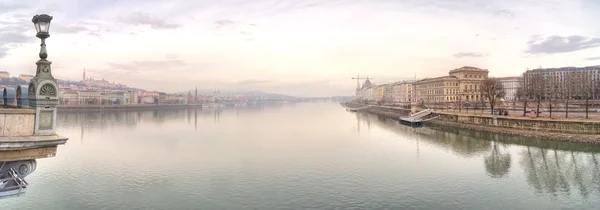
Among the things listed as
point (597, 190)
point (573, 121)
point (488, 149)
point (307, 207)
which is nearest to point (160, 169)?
point (307, 207)

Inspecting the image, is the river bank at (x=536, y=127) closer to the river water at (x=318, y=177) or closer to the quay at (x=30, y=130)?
the river water at (x=318, y=177)

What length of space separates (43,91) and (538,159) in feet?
106

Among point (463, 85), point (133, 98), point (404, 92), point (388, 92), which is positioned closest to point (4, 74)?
point (133, 98)

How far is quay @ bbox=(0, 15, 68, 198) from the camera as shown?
7391 mm

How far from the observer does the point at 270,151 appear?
3503cm

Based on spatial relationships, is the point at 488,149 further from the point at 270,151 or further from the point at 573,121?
the point at 270,151

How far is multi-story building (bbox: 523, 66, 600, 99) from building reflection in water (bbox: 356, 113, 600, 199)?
2071 centimetres

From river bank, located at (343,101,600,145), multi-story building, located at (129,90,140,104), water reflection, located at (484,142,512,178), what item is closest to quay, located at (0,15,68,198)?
water reflection, located at (484,142,512,178)

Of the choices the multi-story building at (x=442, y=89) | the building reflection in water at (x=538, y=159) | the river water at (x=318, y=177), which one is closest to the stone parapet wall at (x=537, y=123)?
the building reflection in water at (x=538, y=159)

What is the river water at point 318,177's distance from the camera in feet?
59.5

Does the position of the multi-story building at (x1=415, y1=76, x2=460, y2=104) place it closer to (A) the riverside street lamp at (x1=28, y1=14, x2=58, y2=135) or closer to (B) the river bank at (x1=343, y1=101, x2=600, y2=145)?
(B) the river bank at (x1=343, y1=101, x2=600, y2=145)

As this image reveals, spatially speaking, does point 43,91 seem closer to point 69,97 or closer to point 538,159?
point 538,159

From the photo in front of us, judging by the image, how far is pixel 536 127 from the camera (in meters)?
41.8

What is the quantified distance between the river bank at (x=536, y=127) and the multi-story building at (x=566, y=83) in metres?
11.6
